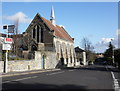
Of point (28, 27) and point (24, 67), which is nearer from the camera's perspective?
point (24, 67)

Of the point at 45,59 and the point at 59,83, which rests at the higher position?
the point at 45,59

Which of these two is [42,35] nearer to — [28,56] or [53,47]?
[53,47]

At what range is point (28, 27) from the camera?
57656 millimetres

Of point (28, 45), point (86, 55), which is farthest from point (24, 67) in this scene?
point (86, 55)

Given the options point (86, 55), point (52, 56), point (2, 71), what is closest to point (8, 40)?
point (2, 71)

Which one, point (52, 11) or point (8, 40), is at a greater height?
point (52, 11)

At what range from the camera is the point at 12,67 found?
2436 centimetres

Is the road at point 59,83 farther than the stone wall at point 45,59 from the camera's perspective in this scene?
No

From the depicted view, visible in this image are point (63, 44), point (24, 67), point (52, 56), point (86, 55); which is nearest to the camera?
point (24, 67)

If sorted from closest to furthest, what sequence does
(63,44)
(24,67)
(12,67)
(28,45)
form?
(12,67), (24,67), (28,45), (63,44)

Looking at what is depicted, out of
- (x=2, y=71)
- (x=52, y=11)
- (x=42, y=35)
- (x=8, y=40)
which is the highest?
(x=52, y=11)

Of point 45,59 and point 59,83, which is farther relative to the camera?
Result: point 45,59

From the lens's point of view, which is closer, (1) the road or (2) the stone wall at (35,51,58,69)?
(1) the road

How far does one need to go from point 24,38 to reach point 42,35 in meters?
5.46
